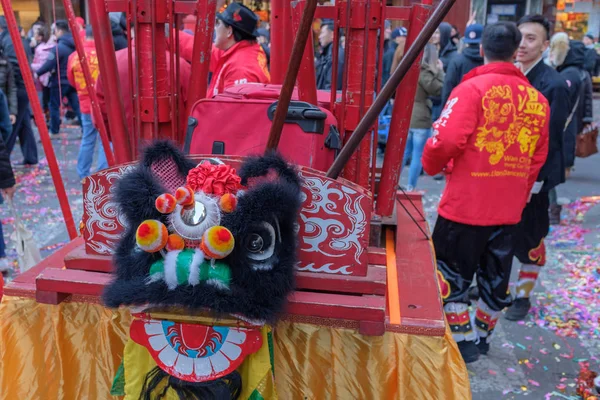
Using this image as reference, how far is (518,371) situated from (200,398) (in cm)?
197

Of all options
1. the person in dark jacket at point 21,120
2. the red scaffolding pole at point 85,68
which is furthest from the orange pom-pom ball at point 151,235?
the person in dark jacket at point 21,120

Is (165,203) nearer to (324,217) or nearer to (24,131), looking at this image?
(324,217)

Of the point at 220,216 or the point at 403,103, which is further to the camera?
the point at 403,103

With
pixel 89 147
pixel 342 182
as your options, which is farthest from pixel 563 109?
pixel 89 147

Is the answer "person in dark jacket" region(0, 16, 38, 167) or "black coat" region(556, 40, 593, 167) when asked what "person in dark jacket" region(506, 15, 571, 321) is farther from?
"person in dark jacket" region(0, 16, 38, 167)

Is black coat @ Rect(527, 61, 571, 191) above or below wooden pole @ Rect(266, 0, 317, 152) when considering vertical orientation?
below

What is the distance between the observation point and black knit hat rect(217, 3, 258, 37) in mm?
3498

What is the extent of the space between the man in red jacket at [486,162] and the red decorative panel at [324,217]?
1.00m

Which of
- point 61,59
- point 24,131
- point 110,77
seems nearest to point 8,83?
point 24,131

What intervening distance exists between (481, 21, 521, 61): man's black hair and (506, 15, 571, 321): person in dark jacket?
570 mm

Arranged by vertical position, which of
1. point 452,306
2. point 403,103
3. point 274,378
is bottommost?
point 452,306

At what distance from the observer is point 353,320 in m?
1.71

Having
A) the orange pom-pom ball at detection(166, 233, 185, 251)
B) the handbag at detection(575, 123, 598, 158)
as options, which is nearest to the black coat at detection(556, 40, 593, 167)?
the handbag at detection(575, 123, 598, 158)

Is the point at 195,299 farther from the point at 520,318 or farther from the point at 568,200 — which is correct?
the point at 568,200
